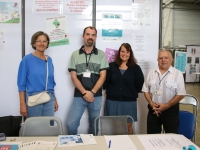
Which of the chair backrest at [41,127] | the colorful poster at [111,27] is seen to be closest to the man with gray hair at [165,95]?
the colorful poster at [111,27]

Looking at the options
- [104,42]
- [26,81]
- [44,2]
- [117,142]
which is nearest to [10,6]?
[44,2]

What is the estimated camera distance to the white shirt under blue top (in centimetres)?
218

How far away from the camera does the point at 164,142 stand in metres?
1.49

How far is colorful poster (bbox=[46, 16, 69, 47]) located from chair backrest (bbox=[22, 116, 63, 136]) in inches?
49.6

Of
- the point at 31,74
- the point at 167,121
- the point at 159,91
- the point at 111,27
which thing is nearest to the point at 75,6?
the point at 111,27

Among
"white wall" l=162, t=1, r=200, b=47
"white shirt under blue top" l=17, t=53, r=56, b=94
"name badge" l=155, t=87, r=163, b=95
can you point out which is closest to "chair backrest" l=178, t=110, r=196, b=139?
"name badge" l=155, t=87, r=163, b=95

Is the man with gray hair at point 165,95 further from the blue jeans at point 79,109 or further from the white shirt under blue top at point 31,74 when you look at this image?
the white shirt under blue top at point 31,74

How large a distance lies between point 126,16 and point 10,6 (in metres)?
1.63

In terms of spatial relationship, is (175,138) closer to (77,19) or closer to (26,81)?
(26,81)

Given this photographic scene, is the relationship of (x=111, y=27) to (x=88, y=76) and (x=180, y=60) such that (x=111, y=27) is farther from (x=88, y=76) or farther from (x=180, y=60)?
(x=180, y=60)

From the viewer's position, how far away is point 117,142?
1.48 metres

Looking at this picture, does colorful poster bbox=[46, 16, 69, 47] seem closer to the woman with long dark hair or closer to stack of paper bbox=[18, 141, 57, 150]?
the woman with long dark hair

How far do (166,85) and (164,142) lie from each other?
0.81m

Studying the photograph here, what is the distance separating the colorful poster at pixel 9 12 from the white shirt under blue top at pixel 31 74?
2.71ft
